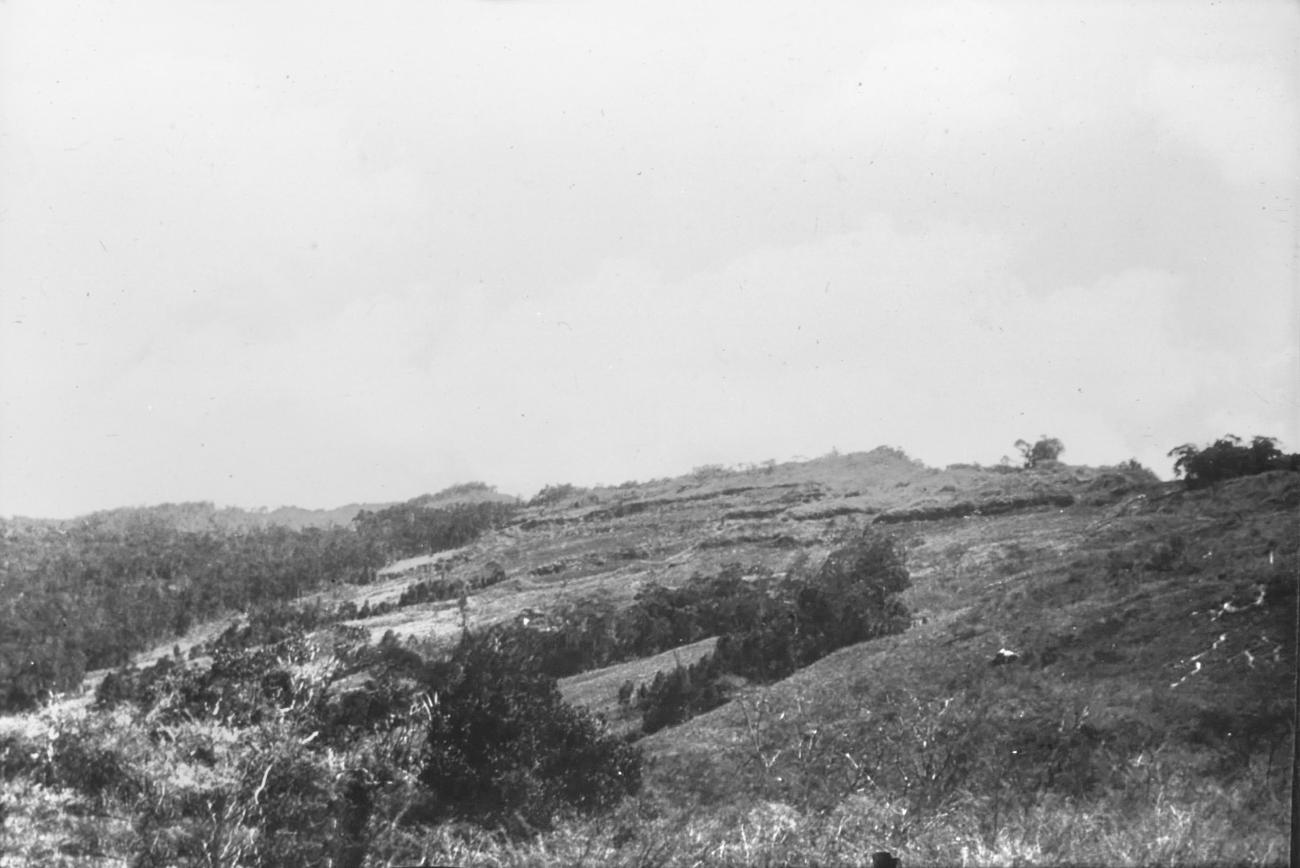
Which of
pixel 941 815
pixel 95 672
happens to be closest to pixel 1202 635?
pixel 941 815

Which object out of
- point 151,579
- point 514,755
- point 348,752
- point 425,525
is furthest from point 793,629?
point 151,579

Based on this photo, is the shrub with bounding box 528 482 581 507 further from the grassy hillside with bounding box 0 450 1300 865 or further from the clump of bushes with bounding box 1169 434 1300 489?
the clump of bushes with bounding box 1169 434 1300 489

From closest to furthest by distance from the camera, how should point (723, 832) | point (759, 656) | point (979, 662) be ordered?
1. point (723, 832)
2. point (979, 662)
3. point (759, 656)

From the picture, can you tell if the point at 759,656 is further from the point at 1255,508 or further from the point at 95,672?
the point at 95,672

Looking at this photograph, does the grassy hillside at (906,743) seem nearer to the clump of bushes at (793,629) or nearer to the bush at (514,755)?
the bush at (514,755)

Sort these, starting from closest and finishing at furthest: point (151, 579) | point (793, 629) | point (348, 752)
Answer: point (348, 752) < point (793, 629) < point (151, 579)

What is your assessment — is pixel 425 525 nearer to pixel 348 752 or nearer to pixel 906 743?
pixel 348 752
